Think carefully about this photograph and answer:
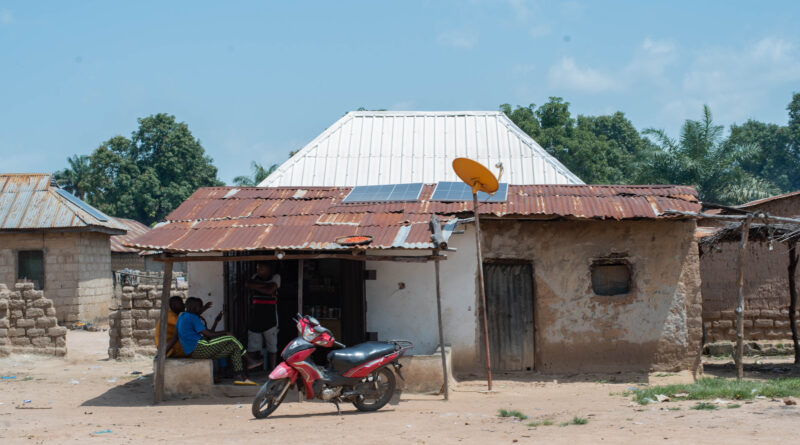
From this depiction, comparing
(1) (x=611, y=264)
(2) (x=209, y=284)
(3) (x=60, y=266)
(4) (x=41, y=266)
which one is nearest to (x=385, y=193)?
(2) (x=209, y=284)

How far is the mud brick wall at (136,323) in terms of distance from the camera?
12695 millimetres

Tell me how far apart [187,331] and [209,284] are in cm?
139

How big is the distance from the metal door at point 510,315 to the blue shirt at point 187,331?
167 inches

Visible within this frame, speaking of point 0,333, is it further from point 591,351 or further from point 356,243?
point 591,351

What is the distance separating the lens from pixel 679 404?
7730mm

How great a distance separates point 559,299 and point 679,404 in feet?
10.6

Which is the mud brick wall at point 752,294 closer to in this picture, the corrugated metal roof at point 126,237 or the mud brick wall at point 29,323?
the mud brick wall at point 29,323

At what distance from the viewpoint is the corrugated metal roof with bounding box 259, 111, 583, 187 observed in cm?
1540

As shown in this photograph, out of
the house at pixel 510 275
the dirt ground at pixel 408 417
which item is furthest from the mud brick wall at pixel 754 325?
the house at pixel 510 275

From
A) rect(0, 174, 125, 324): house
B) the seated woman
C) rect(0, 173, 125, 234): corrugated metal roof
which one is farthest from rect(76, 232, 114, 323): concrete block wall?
the seated woman

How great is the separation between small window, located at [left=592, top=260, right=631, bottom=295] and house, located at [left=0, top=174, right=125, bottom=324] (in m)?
13.1

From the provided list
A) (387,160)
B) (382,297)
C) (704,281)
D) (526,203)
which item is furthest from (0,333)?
(704,281)

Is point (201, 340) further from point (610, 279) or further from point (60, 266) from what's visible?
point (60, 266)

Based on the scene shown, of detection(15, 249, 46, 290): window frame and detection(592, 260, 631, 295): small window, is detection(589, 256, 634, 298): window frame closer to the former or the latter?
detection(592, 260, 631, 295): small window
